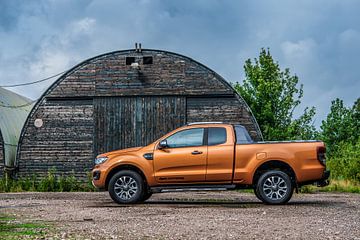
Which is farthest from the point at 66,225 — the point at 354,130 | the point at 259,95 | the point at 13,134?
the point at 354,130

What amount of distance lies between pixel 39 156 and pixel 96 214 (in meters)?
14.8

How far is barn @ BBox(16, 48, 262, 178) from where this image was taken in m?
25.5

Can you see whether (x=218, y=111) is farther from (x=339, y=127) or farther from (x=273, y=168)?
(x=339, y=127)

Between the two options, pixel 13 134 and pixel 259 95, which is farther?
pixel 259 95

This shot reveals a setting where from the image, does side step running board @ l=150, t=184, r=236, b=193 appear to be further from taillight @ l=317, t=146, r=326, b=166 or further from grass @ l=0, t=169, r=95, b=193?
grass @ l=0, t=169, r=95, b=193

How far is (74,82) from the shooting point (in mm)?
26000

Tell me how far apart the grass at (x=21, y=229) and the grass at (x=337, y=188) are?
13556 mm

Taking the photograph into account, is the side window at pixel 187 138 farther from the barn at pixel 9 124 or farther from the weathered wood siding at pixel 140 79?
the barn at pixel 9 124

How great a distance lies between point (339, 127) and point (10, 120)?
30.5m

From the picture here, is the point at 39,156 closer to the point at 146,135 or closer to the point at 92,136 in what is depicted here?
the point at 92,136

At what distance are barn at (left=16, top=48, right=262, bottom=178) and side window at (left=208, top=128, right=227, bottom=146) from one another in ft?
36.1

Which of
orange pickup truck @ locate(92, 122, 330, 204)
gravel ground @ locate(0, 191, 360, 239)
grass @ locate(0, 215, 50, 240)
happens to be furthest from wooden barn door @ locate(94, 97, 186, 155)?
grass @ locate(0, 215, 50, 240)

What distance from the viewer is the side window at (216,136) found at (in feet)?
46.8

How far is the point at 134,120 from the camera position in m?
25.6
